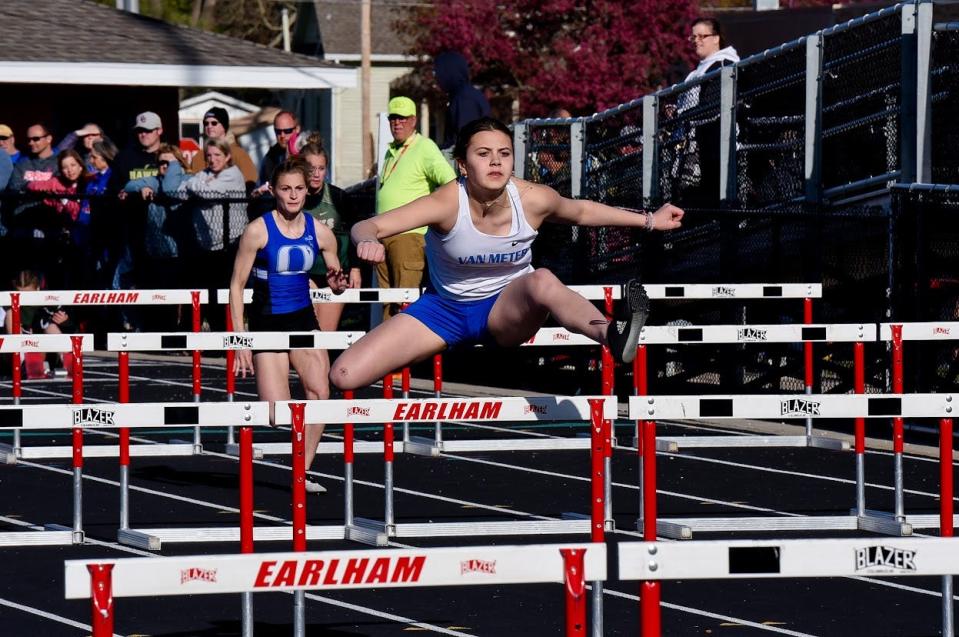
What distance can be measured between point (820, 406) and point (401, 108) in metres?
8.10

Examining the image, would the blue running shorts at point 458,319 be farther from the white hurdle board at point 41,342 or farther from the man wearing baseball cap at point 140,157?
the man wearing baseball cap at point 140,157

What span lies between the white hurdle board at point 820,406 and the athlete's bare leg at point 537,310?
0.91 meters

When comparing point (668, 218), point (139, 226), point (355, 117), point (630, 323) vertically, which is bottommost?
point (630, 323)

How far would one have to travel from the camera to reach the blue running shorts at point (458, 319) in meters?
9.31

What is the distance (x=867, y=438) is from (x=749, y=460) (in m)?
1.56

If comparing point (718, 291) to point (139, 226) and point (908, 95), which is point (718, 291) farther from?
point (139, 226)

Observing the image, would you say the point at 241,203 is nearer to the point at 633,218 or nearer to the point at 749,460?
the point at 749,460

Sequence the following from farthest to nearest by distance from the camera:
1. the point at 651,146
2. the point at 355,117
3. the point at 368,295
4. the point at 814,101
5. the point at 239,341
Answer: the point at 355,117 < the point at 651,146 < the point at 814,101 < the point at 368,295 < the point at 239,341

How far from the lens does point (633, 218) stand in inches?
367

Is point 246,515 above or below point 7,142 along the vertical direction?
below

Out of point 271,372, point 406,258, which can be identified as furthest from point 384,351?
point 406,258

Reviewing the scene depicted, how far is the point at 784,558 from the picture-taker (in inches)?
191

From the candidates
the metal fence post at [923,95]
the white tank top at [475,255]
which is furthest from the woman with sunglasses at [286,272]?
the metal fence post at [923,95]

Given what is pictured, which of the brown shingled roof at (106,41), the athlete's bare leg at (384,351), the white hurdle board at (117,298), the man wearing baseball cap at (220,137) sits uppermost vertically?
the brown shingled roof at (106,41)
